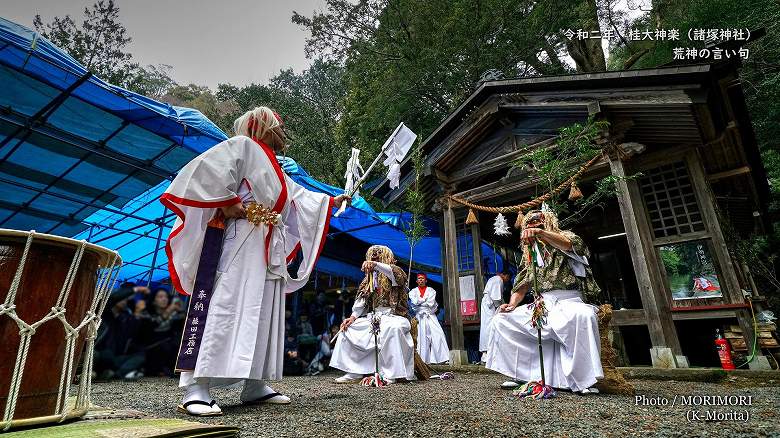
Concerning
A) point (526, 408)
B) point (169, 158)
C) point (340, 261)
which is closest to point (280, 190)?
point (526, 408)

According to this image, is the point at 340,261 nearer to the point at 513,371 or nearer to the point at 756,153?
the point at 513,371

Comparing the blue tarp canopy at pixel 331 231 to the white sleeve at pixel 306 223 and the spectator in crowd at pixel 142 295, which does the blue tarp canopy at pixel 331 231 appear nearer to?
the spectator in crowd at pixel 142 295

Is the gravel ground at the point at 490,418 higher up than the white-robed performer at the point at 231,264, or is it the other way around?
the white-robed performer at the point at 231,264

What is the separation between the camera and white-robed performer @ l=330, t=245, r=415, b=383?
182 inches

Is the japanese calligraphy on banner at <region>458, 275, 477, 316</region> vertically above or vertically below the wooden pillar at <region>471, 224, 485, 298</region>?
below

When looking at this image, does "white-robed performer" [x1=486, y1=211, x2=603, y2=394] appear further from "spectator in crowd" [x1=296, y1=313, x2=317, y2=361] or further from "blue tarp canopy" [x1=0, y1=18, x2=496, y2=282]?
"spectator in crowd" [x1=296, y1=313, x2=317, y2=361]

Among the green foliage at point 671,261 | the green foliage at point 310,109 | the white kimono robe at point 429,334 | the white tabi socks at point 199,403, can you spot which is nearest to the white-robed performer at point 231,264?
the white tabi socks at point 199,403

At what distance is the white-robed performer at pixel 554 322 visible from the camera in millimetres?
3080

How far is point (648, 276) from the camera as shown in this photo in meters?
5.08

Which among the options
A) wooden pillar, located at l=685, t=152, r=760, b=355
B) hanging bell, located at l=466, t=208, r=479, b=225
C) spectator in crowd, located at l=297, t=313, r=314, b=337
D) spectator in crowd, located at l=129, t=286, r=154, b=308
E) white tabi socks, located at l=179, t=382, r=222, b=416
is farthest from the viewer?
spectator in crowd, located at l=297, t=313, r=314, b=337

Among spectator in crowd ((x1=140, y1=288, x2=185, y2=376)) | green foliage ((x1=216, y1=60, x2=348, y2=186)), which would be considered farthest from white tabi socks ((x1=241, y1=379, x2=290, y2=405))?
green foliage ((x1=216, y1=60, x2=348, y2=186))

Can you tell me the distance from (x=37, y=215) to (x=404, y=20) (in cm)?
1143

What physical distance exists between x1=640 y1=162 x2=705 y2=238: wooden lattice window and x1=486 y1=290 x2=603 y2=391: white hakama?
338 cm

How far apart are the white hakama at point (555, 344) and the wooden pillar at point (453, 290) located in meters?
3.39
